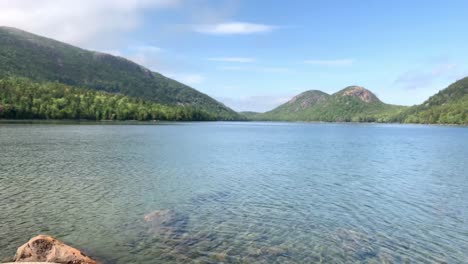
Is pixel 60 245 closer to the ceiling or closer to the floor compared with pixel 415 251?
closer to the ceiling

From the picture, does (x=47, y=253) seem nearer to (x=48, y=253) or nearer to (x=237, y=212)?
(x=48, y=253)

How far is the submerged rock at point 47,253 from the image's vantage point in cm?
1812

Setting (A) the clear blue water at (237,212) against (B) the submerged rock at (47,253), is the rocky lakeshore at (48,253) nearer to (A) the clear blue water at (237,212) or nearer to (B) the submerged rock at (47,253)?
(B) the submerged rock at (47,253)

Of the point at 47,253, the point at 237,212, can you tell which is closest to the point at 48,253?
the point at 47,253

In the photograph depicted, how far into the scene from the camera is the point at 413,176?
175 ft

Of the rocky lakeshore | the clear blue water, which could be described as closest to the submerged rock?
the rocky lakeshore

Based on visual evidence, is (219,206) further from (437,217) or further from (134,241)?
(437,217)

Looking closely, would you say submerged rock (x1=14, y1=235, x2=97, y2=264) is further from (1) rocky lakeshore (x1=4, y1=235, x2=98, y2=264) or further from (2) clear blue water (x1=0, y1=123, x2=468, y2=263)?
(2) clear blue water (x1=0, y1=123, x2=468, y2=263)

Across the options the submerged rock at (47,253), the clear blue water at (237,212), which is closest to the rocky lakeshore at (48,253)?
the submerged rock at (47,253)

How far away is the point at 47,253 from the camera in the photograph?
18.4 m

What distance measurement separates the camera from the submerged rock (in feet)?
59.5

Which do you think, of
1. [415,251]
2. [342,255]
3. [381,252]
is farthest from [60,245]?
[415,251]

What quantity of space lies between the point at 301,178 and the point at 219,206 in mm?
19544

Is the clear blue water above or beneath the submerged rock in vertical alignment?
beneath
